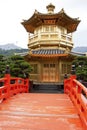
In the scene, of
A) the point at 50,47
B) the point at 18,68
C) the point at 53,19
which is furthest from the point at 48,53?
the point at 18,68

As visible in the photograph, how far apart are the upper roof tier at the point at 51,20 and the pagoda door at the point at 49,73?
16.0ft

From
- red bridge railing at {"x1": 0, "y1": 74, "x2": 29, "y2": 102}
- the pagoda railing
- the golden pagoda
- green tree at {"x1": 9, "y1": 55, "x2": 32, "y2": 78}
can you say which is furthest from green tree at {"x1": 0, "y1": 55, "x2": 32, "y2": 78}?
the pagoda railing

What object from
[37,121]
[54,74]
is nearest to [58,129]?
[37,121]

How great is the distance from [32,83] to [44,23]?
7441mm

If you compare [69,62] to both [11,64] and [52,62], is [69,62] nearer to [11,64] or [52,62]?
[52,62]

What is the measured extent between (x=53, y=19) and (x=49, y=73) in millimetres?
5929

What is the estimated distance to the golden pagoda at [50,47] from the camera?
979 inches

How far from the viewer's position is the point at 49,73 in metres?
25.4

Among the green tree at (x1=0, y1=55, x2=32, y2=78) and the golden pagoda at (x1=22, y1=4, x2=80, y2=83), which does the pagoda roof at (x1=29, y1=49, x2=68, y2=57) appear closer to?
the golden pagoda at (x1=22, y1=4, x2=80, y2=83)

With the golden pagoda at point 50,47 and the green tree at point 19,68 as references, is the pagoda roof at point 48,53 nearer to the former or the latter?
the golden pagoda at point 50,47

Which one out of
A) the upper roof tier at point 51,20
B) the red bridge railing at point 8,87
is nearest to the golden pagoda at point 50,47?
the upper roof tier at point 51,20

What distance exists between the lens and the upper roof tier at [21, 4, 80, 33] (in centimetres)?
2552

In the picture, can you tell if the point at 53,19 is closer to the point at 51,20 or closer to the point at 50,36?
the point at 51,20

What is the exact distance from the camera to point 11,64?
20.0 m
